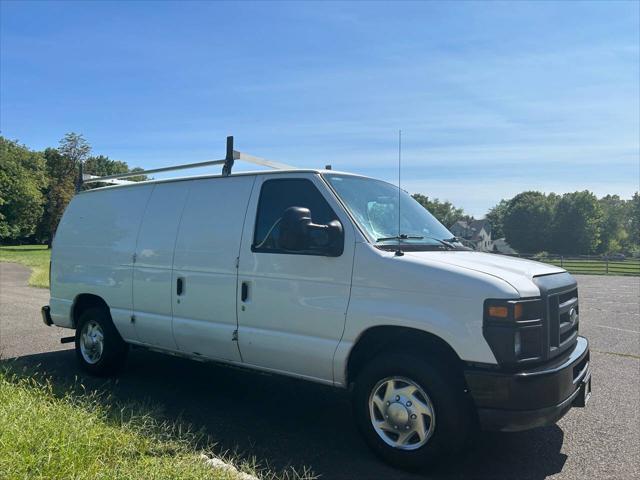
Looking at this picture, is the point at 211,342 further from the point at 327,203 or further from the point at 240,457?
the point at 327,203

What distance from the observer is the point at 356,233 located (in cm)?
429

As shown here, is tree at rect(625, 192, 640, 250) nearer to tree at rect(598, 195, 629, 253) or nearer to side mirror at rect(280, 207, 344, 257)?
tree at rect(598, 195, 629, 253)

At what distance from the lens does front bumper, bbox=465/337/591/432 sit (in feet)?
11.6

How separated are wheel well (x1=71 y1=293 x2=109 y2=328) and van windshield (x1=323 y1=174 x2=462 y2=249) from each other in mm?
3682

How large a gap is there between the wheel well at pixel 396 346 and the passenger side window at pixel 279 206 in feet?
3.10

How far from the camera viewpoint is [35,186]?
62.6 m

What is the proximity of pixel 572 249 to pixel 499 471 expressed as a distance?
3385 inches

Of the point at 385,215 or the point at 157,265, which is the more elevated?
the point at 385,215

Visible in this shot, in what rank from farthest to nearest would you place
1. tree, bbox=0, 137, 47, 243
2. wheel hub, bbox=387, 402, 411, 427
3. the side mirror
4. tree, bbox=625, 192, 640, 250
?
tree, bbox=625, 192, 640, 250
tree, bbox=0, 137, 47, 243
the side mirror
wheel hub, bbox=387, 402, 411, 427

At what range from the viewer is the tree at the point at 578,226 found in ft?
263

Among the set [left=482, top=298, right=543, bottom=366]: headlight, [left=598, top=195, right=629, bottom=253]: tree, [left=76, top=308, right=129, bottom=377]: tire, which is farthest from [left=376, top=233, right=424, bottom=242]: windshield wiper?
[left=598, top=195, right=629, bottom=253]: tree

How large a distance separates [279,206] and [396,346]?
167 centimetres

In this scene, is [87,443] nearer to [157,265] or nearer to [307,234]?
[307,234]

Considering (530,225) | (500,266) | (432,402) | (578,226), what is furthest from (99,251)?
(530,225)
